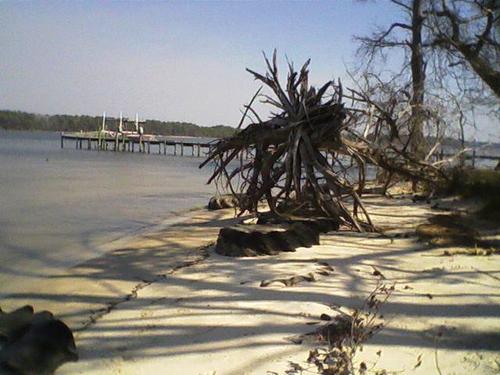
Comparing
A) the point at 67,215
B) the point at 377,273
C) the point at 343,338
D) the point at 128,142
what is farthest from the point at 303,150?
the point at 128,142

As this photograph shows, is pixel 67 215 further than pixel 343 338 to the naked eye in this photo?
Yes

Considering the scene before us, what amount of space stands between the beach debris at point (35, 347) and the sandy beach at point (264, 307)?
0.12m

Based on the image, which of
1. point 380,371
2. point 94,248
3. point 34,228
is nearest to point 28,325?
point 380,371

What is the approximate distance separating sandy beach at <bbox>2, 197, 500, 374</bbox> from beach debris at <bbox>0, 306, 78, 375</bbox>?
0.38 ft

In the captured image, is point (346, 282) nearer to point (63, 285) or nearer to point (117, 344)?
point (117, 344)

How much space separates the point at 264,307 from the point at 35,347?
1963 mm

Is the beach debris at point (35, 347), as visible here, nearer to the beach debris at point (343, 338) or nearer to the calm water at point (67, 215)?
the beach debris at point (343, 338)

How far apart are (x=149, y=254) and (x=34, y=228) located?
409 centimetres

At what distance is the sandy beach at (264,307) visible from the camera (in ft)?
11.0

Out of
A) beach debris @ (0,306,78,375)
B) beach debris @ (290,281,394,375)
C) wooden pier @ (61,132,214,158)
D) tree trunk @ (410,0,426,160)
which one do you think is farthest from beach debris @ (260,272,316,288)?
wooden pier @ (61,132,214,158)

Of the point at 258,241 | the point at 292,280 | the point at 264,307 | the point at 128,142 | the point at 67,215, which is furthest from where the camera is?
the point at 128,142

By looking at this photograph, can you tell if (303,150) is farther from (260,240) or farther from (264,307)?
(264,307)

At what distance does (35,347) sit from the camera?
3.48 metres

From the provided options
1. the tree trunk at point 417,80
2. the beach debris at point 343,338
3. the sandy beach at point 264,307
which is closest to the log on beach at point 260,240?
the sandy beach at point 264,307
